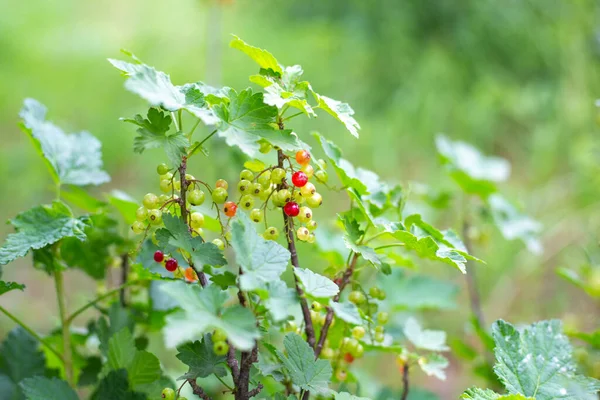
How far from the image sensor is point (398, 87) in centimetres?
319

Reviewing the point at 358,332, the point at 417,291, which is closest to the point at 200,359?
the point at 358,332

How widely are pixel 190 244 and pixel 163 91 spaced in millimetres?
165

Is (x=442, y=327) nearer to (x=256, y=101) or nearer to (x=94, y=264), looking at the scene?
(x=94, y=264)

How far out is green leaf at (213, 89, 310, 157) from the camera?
2.03ft

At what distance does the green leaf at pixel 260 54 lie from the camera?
65 cm

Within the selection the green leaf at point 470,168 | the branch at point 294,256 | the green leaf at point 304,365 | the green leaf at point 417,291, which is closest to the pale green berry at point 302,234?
the branch at point 294,256

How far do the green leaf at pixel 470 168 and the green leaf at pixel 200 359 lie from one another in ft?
2.39

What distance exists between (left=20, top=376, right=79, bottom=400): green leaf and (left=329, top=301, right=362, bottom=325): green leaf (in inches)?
16.1

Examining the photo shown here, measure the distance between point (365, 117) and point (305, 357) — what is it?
249cm

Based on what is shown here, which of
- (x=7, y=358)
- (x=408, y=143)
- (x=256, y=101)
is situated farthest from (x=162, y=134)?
(x=408, y=143)

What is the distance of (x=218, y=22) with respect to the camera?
3590mm

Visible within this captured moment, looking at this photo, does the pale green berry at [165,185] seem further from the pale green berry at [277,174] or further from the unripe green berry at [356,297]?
the unripe green berry at [356,297]

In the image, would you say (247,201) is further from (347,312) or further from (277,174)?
(347,312)

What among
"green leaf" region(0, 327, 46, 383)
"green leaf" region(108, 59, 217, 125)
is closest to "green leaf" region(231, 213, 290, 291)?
"green leaf" region(108, 59, 217, 125)
